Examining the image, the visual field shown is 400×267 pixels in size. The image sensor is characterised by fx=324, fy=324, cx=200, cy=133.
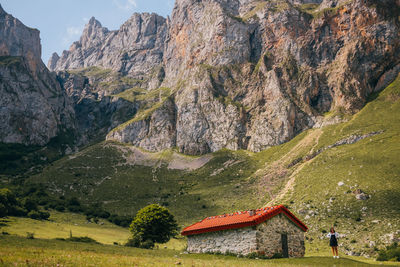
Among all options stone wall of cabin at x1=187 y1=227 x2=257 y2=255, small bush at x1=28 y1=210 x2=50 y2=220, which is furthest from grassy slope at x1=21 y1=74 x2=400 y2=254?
stone wall of cabin at x1=187 y1=227 x2=257 y2=255

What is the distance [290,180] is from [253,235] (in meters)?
67.1

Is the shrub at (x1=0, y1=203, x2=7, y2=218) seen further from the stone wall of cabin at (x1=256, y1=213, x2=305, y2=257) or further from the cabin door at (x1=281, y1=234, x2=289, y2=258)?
the cabin door at (x1=281, y1=234, x2=289, y2=258)

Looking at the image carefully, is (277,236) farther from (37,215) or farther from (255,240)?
(37,215)

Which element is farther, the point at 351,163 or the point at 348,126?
the point at 348,126

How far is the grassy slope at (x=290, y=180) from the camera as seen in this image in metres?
61.1

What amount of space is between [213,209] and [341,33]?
355 feet

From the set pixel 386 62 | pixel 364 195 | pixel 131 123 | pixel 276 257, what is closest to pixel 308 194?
pixel 364 195

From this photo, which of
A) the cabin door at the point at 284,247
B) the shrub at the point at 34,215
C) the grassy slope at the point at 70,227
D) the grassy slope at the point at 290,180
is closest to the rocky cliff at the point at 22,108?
the grassy slope at the point at 290,180

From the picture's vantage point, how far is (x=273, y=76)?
148 metres

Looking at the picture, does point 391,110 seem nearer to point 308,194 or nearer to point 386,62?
point 386,62

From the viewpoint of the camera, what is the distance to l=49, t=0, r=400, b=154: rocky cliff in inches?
5261

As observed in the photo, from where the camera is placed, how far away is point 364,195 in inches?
2549

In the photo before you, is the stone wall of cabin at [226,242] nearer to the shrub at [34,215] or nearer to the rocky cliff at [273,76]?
the shrub at [34,215]

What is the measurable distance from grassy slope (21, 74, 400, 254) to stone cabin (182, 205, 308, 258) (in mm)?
24636
